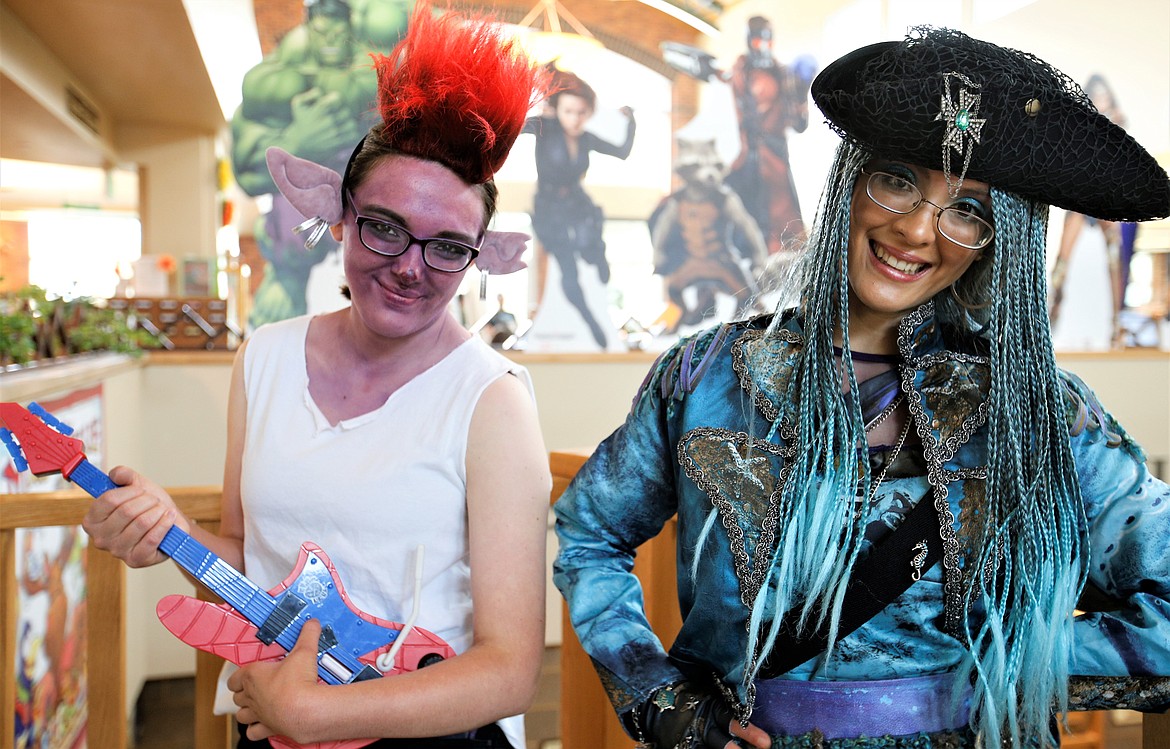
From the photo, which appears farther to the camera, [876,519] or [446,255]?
[446,255]

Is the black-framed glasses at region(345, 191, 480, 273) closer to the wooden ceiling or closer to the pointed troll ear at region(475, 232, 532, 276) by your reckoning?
the pointed troll ear at region(475, 232, 532, 276)

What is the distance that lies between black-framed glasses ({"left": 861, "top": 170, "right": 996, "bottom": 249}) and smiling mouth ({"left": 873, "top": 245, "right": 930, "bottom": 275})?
48 millimetres

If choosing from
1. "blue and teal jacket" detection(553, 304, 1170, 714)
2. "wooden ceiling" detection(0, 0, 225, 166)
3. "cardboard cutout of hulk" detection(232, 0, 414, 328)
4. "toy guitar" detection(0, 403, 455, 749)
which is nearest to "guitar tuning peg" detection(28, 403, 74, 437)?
"toy guitar" detection(0, 403, 455, 749)

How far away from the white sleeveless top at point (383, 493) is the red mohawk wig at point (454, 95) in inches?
11.4

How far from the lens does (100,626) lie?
1554mm

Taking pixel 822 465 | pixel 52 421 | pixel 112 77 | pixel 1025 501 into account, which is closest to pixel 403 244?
pixel 52 421

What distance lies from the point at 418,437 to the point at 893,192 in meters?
0.70

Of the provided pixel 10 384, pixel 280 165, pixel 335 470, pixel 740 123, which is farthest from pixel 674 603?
pixel 740 123

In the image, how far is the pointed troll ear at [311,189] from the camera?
1.35 meters

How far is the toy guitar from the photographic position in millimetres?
1185

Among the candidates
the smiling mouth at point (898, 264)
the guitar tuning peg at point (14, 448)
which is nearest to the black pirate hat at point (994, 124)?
the smiling mouth at point (898, 264)

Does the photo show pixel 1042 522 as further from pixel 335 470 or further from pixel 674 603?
pixel 335 470

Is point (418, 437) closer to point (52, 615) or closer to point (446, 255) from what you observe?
point (446, 255)

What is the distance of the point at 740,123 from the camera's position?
6.23 meters
